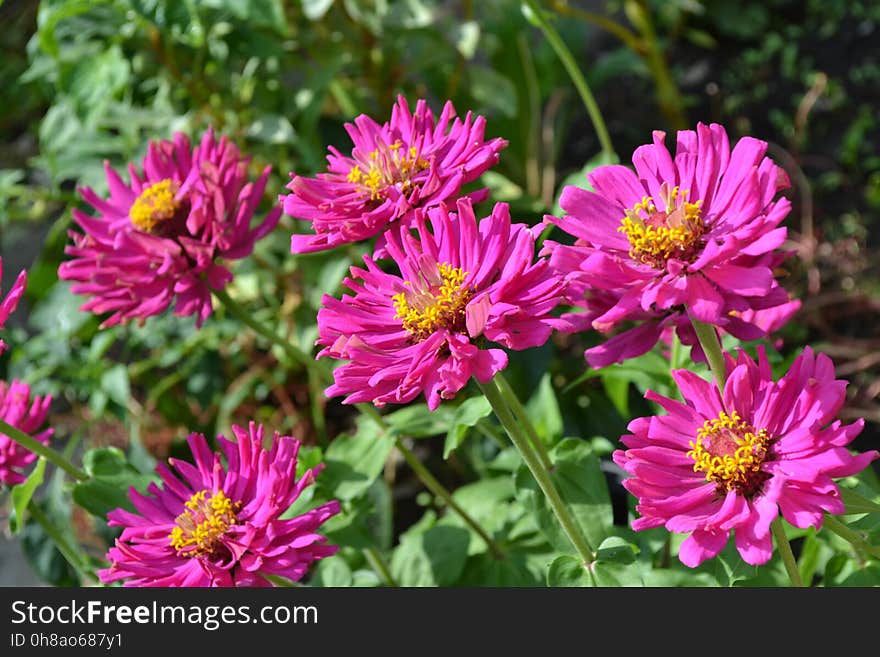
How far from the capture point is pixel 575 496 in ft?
3.19

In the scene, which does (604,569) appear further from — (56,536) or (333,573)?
(56,536)

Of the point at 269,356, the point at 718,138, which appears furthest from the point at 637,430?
the point at 269,356

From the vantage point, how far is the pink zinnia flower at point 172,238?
1.00 m

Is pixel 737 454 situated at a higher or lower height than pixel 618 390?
higher

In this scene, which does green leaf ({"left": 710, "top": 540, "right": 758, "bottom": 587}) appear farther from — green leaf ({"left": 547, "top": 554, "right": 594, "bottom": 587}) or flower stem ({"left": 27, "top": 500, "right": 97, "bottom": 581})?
flower stem ({"left": 27, "top": 500, "right": 97, "bottom": 581})

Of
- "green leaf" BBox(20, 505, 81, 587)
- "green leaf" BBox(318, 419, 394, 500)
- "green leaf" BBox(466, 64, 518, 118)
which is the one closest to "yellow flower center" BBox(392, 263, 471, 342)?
"green leaf" BBox(318, 419, 394, 500)

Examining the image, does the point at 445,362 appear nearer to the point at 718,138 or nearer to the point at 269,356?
the point at 718,138

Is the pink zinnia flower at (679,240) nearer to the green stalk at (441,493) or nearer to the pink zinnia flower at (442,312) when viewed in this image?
the pink zinnia flower at (442,312)

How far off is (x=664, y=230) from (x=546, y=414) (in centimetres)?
51

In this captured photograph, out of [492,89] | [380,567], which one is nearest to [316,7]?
[492,89]

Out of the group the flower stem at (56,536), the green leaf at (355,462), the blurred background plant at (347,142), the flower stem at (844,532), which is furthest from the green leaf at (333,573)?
the flower stem at (844,532)

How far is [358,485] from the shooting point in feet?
3.61

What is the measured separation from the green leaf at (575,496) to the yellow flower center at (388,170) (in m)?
0.28

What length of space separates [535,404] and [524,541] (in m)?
0.16
